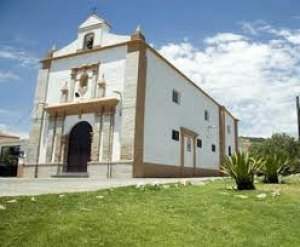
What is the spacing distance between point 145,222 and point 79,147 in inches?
667

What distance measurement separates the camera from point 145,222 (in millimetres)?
4883

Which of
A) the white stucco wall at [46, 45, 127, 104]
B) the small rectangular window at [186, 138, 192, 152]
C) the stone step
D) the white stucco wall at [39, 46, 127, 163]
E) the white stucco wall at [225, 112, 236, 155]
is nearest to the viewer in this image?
the stone step

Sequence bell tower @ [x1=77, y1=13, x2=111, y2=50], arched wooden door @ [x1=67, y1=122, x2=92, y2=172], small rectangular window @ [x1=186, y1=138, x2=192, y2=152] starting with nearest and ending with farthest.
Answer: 1. arched wooden door @ [x1=67, y1=122, x2=92, y2=172]
2. bell tower @ [x1=77, y1=13, x2=111, y2=50]
3. small rectangular window @ [x1=186, y1=138, x2=192, y2=152]

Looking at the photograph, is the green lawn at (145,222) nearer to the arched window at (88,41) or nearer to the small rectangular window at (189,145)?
the arched window at (88,41)

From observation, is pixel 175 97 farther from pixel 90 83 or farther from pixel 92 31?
pixel 92 31

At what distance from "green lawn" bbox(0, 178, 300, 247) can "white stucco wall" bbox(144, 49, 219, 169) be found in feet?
43.5

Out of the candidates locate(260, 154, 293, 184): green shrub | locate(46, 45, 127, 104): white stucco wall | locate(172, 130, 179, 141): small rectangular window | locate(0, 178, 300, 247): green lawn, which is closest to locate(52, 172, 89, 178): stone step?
locate(46, 45, 127, 104): white stucco wall

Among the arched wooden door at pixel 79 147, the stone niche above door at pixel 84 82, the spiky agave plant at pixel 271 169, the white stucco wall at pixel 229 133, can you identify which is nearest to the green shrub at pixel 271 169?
the spiky agave plant at pixel 271 169

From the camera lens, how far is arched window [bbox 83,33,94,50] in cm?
2282

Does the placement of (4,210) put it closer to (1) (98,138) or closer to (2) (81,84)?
(1) (98,138)

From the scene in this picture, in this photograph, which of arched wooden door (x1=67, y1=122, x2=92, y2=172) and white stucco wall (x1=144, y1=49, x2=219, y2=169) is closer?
white stucco wall (x1=144, y1=49, x2=219, y2=169)

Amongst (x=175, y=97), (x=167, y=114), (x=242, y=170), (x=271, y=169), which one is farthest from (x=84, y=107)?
(x=242, y=170)

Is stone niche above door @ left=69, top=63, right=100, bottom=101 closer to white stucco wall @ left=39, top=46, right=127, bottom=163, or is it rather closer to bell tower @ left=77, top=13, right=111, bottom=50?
white stucco wall @ left=39, top=46, right=127, bottom=163

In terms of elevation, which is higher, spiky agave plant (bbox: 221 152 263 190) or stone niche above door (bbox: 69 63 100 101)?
stone niche above door (bbox: 69 63 100 101)
